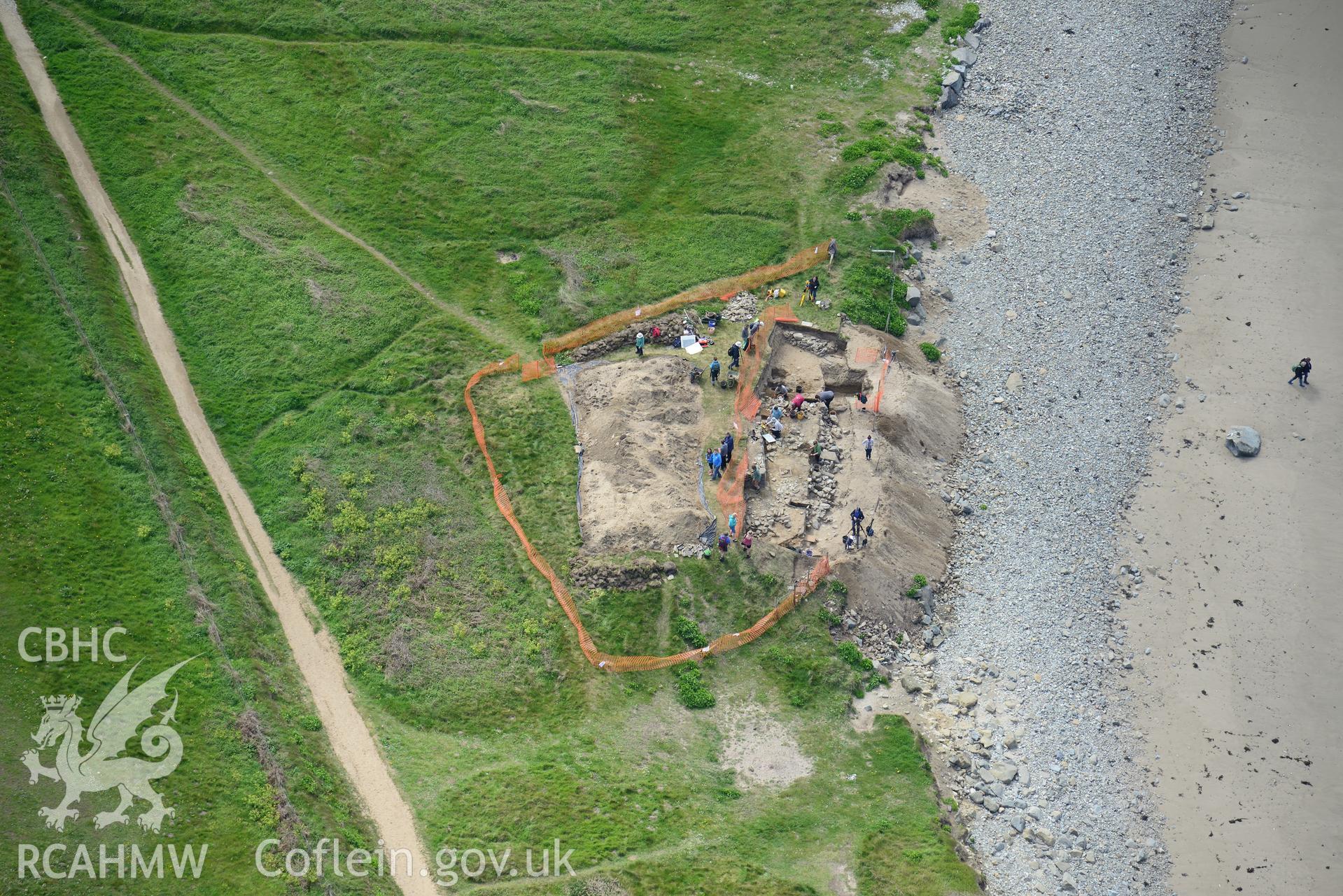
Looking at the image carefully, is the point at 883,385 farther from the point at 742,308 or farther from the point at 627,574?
the point at 627,574

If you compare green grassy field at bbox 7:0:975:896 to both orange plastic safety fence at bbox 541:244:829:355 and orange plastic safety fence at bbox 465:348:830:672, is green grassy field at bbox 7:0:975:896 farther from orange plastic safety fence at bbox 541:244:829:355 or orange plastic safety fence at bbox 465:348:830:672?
orange plastic safety fence at bbox 541:244:829:355

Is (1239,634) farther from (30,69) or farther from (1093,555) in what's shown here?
(30,69)

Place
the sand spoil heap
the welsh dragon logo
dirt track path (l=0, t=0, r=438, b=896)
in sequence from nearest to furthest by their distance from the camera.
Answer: the welsh dragon logo
dirt track path (l=0, t=0, r=438, b=896)
the sand spoil heap

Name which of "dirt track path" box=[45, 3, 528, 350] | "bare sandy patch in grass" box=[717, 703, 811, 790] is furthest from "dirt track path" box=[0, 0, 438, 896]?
"bare sandy patch in grass" box=[717, 703, 811, 790]

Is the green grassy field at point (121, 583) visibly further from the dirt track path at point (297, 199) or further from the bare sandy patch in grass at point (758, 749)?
the bare sandy patch in grass at point (758, 749)

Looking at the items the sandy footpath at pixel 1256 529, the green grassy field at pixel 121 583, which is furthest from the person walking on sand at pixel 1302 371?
the green grassy field at pixel 121 583

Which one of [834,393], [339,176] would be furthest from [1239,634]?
[339,176]
